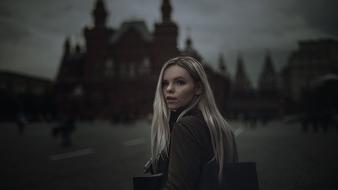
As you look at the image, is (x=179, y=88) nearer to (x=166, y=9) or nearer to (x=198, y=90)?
(x=198, y=90)

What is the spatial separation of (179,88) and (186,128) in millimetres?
350

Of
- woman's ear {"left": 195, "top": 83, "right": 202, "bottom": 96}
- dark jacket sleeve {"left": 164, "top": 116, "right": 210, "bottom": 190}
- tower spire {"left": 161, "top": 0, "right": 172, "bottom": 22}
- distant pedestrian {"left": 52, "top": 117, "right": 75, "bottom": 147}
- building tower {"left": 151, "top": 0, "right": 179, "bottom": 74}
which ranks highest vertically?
tower spire {"left": 161, "top": 0, "right": 172, "bottom": 22}

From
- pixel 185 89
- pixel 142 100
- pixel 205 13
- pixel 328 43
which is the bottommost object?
pixel 142 100

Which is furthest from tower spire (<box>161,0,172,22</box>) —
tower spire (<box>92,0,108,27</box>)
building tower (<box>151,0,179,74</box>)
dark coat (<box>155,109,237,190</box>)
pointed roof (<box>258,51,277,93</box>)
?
dark coat (<box>155,109,237,190</box>)

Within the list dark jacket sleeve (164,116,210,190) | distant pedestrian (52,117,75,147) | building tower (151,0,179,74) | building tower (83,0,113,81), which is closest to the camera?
A: dark jacket sleeve (164,116,210,190)

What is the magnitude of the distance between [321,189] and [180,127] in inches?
82.5

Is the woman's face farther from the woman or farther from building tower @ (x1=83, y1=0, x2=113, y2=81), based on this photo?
building tower @ (x1=83, y1=0, x2=113, y2=81)

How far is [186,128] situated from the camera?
1.64m

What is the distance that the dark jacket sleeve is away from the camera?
162 cm

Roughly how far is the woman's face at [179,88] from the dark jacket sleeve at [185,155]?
0.87 feet

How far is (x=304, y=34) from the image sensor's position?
418 centimetres

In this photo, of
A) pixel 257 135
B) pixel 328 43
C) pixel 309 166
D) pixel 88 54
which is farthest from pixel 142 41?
pixel 309 166

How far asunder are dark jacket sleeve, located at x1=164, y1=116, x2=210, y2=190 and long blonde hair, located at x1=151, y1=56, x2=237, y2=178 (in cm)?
14

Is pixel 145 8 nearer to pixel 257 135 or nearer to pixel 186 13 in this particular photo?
pixel 186 13
